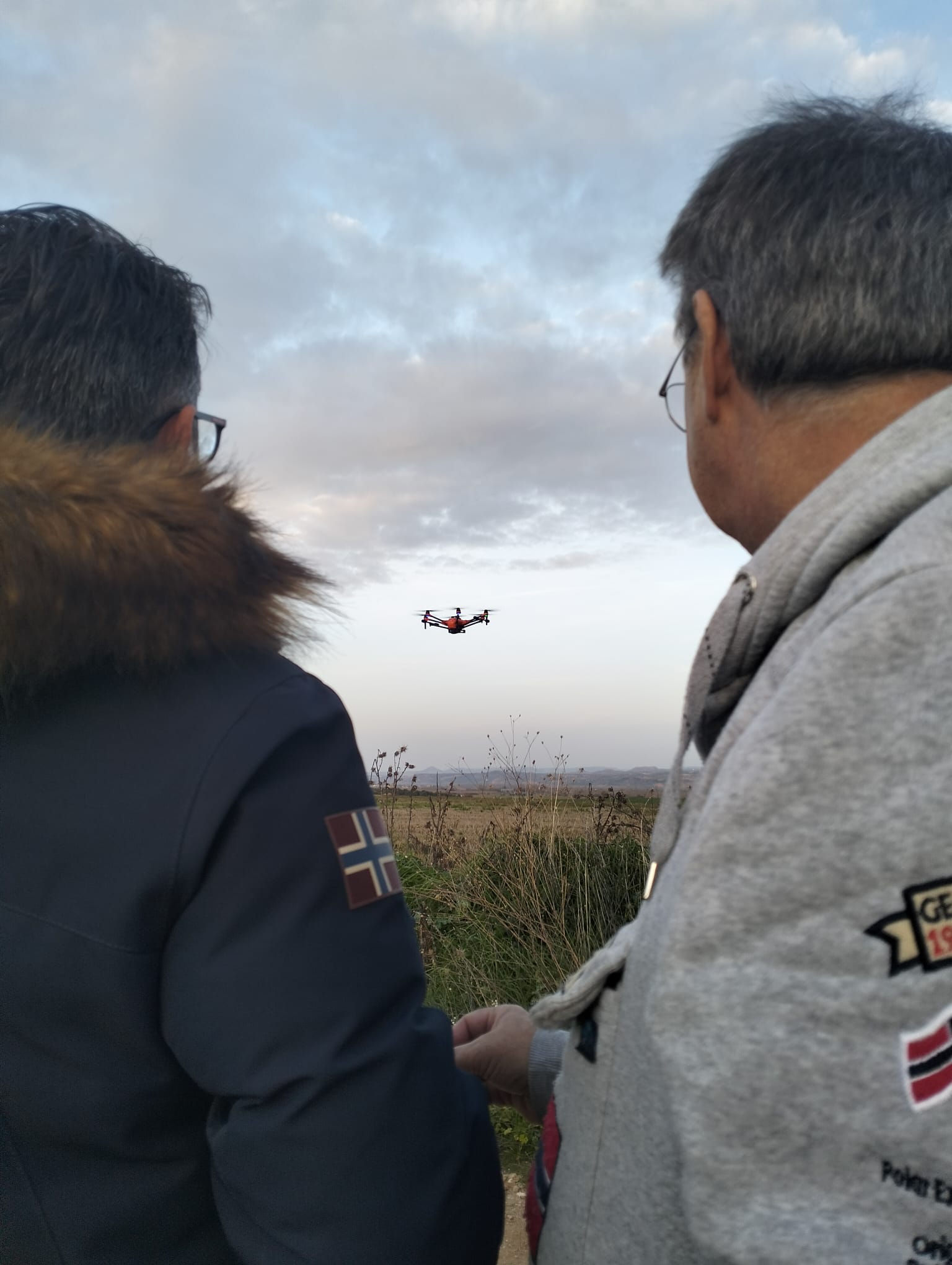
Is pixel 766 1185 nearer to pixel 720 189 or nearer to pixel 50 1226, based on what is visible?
pixel 50 1226

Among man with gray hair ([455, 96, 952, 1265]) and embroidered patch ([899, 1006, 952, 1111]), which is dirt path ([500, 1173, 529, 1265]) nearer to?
man with gray hair ([455, 96, 952, 1265])

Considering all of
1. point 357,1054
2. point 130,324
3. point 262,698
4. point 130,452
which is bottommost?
point 357,1054

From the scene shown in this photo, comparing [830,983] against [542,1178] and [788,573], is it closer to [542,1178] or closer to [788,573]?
[788,573]

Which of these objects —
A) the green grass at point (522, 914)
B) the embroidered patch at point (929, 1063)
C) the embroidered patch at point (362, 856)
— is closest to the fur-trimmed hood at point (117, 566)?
the embroidered patch at point (362, 856)

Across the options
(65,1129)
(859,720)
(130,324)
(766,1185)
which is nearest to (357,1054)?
(65,1129)

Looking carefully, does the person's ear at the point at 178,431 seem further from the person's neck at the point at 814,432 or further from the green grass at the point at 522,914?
the green grass at the point at 522,914

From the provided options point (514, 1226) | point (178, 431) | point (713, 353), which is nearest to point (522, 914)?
point (514, 1226)
